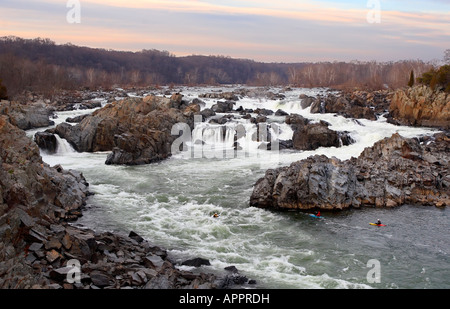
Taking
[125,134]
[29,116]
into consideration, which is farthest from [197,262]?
[29,116]

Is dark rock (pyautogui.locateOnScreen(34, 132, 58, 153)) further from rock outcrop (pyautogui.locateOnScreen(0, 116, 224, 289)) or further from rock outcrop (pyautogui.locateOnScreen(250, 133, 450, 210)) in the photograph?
rock outcrop (pyautogui.locateOnScreen(250, 133, 450, 210))

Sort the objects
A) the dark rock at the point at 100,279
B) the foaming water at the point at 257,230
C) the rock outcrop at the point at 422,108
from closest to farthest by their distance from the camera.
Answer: the dark rock at the point at 100,279
the foaming water at the point at 257,230
the rock outcrop at the point at 422,108

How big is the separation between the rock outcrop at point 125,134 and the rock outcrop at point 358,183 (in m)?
11.6

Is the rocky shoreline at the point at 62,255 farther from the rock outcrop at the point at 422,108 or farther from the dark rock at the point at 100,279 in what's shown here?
the rock outcrop at the point at 422,108

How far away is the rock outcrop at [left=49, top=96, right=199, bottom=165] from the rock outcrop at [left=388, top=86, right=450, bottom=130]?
75.7ft

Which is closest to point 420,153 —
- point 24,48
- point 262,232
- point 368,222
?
point 368,222

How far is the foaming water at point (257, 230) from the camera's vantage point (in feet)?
47.9

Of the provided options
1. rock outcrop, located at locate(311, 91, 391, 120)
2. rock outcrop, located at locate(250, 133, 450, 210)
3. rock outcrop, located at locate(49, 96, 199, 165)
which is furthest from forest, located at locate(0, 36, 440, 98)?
rock outcrop, located at locate(250, 133, 450, 210)

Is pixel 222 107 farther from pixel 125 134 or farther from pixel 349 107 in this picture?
pixel 125 134

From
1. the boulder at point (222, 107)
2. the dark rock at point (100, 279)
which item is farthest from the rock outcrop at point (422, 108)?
the dark rock at point (100, 279)

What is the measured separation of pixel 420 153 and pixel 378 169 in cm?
419

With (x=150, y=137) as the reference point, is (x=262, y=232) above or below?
below

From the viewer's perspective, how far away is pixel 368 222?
64.9 ft
